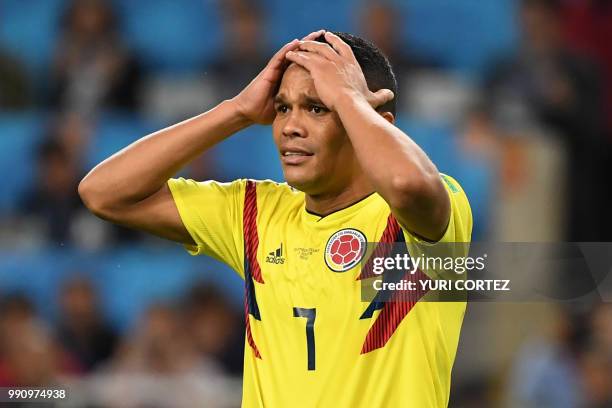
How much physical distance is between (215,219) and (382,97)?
71 cm

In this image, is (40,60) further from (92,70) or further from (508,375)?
(508,375)

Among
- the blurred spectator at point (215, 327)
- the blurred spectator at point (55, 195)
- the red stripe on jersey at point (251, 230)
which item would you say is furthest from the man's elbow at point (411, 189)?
the blurred spectator at point (55, 195)

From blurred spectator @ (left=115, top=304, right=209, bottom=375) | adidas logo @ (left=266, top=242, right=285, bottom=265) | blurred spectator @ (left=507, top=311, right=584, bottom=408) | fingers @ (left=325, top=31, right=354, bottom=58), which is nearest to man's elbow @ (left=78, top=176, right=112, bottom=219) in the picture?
adidas logo @ (left=266, top=242, right=285, bottom=265)

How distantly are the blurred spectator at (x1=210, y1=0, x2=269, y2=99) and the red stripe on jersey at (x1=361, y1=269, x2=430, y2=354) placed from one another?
14.6 ft

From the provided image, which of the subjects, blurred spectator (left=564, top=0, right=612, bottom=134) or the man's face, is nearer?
the man's face

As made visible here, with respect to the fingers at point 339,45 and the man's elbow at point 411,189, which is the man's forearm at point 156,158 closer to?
the fingers at point 339,45

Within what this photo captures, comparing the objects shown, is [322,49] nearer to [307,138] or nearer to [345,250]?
[307,138]

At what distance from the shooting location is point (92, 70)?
27.0ft

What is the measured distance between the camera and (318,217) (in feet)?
11.8

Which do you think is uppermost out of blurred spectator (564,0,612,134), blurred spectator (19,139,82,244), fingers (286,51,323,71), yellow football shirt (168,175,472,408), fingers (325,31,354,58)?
blurred spectator (564,0,612,134)

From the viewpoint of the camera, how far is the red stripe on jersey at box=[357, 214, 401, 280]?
11.1 feet

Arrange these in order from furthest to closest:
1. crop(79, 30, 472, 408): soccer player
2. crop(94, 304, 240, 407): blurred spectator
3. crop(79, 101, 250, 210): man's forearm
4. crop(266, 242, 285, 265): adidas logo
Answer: crop(94, 304, 240, 407): blurred spectator < crop(79, 101, 250, 210): man's forearm < crop(266, 242, 285, 265): adidas logo < crop(79, 30, 472, 408): soccer player

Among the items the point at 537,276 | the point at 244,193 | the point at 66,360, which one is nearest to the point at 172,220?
the point at 244,193

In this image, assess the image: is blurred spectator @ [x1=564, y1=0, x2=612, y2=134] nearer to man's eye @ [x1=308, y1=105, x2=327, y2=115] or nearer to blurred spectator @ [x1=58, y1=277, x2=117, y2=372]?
blurred spectator @ [x1=58, y1=277, x2=117, y2=372]
